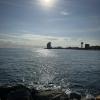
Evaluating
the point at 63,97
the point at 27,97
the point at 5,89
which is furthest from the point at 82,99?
the point at 5,89

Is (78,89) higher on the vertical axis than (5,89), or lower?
lower

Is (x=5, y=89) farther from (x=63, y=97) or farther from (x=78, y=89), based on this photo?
(x=78, y=89)

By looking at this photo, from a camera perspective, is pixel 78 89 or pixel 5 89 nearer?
pixel 5 89

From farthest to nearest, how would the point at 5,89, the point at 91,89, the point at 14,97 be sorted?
the point at 91,89 → the point at 5,89 → the point at 14,97

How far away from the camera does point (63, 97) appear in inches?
818

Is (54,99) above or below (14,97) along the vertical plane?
below

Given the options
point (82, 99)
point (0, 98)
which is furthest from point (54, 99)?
point (0, 98)

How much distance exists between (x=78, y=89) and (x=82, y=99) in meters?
7.98

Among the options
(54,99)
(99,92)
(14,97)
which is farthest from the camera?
(99,92)

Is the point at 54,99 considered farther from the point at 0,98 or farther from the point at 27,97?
the point at 0,98

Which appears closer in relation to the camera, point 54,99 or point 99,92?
point 54,99

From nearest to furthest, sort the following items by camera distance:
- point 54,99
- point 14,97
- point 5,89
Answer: point 14,97 < point 54,99 < point 5,89

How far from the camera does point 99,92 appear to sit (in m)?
28.6

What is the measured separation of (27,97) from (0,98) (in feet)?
16.0
